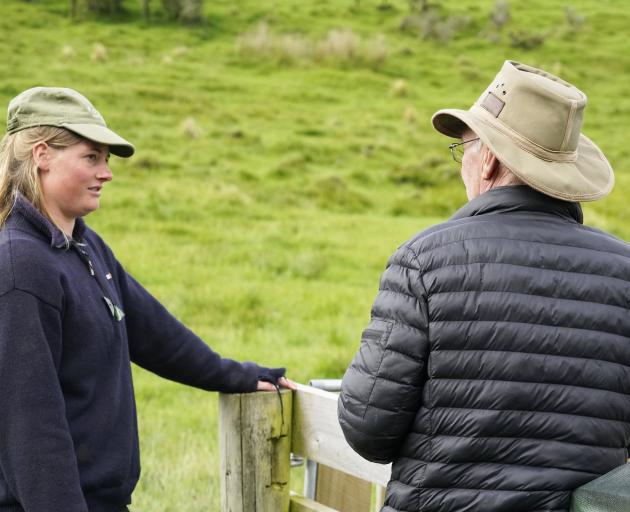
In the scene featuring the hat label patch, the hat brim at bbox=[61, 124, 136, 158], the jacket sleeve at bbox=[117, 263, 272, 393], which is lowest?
the jacket sleeve at bbox=[117, 263, 272, 393]

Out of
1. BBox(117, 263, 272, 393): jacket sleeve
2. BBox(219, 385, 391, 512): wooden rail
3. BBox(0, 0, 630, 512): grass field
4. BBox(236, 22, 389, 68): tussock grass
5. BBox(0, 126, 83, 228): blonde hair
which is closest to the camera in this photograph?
BBox(0, 126, 83, 228): blonde hair

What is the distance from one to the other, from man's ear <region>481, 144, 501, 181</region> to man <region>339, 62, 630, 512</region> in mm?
28

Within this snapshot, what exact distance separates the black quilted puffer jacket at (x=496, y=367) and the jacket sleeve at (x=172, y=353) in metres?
0.99

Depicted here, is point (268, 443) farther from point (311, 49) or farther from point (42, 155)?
point (311, 49)

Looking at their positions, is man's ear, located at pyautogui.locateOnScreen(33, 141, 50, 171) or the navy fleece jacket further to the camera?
man's ear, located at pyautogui.locateOnScreen(33, 141, 50, 171)

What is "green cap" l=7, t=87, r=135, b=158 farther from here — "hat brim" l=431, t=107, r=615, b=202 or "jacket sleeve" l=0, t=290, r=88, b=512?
"hat brim" l=431, t=107, r=615, b=202

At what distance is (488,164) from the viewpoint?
239cm

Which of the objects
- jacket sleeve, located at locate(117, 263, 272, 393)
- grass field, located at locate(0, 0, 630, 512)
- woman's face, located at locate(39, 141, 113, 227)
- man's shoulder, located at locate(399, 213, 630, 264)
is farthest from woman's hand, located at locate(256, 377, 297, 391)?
grass field, located at locate(0, 0, 630, 512)

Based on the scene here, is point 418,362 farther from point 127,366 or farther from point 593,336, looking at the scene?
point 127,366

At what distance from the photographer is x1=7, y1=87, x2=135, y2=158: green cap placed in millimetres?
2748

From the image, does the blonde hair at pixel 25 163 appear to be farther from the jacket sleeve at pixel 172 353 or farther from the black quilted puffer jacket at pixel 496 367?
the black quilted puffer jacket at pixel 496 367

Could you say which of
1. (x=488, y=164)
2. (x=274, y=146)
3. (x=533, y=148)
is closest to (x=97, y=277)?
(x=488, y=164)

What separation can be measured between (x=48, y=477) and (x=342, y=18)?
112 ft

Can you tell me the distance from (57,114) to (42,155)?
0.13 metres
